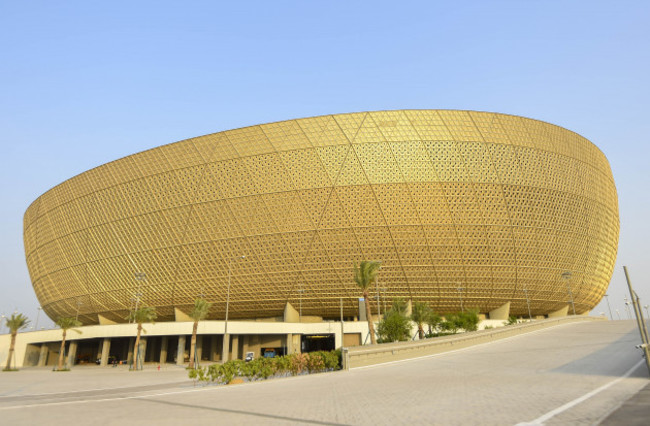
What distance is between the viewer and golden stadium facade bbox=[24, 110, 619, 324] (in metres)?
37.6

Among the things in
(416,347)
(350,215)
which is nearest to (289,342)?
(350,215)

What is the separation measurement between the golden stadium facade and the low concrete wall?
14320mm

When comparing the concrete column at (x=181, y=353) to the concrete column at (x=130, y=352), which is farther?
the concrete column at (x=130, y=352)

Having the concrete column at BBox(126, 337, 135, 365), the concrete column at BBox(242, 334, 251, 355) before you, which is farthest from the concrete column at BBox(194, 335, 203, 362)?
the concrete column at BBox(126, 337, 135, 365)

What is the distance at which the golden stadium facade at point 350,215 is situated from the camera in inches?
1480

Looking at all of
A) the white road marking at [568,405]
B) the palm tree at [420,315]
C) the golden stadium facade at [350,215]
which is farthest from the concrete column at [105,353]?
the white road marking at [568,405]

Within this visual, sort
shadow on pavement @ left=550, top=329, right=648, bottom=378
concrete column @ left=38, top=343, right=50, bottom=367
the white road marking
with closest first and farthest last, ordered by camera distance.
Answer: the white road marking
shadow on pavement @ left=550, top=329, right=648, bottom=378
concrete column @ left=38, top=343, right=50, bottom=367

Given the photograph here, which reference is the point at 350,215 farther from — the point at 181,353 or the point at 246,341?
the point at 181,353

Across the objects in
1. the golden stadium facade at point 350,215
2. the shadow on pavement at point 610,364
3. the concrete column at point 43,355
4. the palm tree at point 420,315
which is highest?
the golden stadium facade at point 350,215

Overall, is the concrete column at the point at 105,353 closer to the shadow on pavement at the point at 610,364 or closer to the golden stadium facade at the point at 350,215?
the golden stadium facade at the point at 350,215

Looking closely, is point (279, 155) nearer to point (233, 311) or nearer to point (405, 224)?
point (405, 224)

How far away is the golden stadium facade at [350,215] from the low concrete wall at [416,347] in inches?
564

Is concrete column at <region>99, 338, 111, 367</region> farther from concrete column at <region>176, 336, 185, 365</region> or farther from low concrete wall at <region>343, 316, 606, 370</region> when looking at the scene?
low concrete wall at <region>343, 316, 606, 370</region>

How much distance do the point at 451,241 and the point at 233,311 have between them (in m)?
25.6
